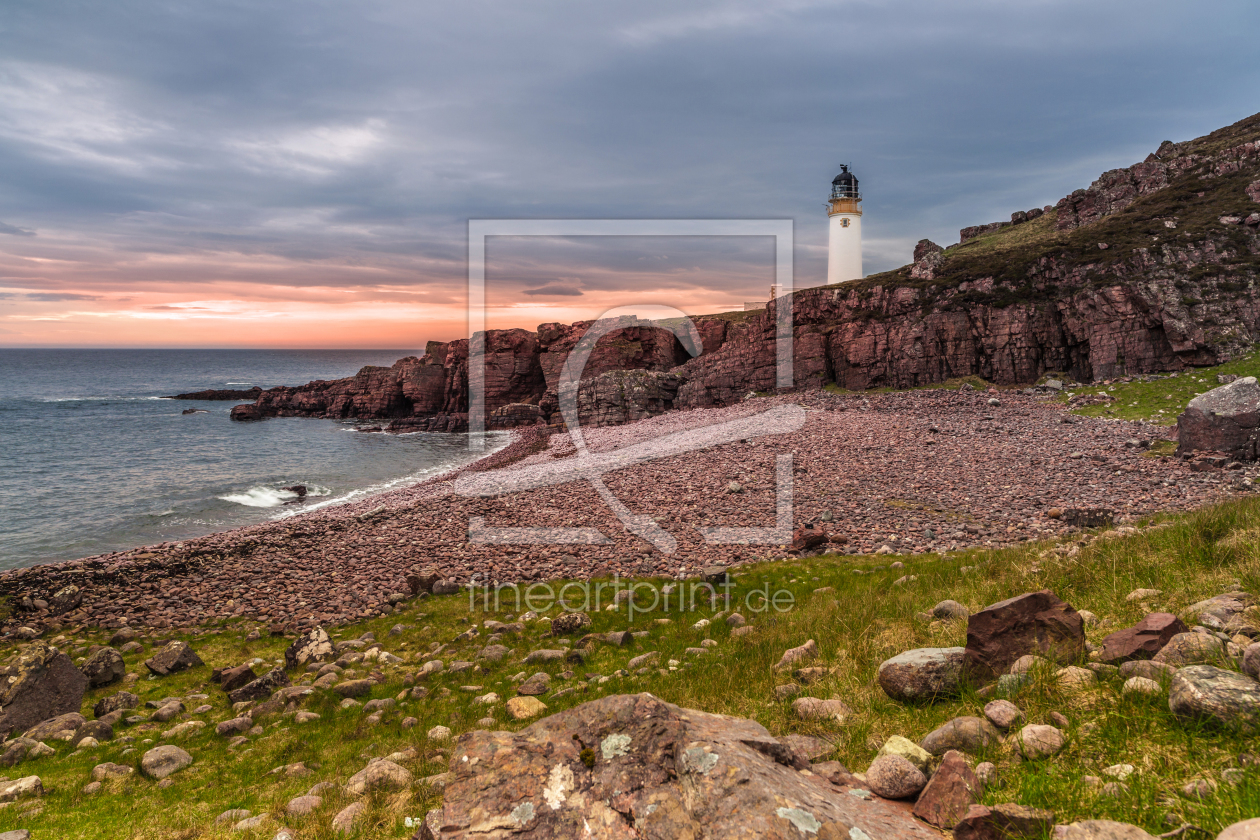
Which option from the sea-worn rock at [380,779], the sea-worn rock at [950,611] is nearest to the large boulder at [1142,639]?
the sea-worn rock at [950,611]

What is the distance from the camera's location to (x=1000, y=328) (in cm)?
4450

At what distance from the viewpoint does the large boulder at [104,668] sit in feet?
36.3

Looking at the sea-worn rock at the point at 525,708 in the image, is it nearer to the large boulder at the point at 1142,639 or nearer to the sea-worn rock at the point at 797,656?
the sea-worn rock at the point at 797,656

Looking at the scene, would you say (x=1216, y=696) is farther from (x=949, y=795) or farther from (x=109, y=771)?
(x=109, y=771)

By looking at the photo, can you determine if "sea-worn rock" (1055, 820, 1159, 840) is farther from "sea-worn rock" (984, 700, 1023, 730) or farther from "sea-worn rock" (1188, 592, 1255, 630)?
"sea-worn rock" (1188, 592, 1255, 630)

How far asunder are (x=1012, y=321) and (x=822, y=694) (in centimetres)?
4709

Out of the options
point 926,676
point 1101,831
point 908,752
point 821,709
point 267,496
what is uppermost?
point 1101,831

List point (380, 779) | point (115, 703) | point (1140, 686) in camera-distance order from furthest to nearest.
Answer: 1. point (115, 703)
2. point (380, 779)
3. point (1140, 686)

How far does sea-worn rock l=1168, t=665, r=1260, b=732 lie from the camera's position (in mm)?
3633

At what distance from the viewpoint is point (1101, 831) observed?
287cm

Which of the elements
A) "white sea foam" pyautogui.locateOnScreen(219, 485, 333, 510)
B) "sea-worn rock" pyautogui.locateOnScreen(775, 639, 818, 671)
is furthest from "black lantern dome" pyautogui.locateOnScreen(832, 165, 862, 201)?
"sea-worn rock" pyautogui.locateOnScreen(775, 639, 818, 671)

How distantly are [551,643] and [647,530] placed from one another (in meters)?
8.37

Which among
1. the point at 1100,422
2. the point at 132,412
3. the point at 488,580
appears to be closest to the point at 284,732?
the point at 488,580

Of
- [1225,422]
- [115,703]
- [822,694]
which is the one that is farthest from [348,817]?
[1225,422]
